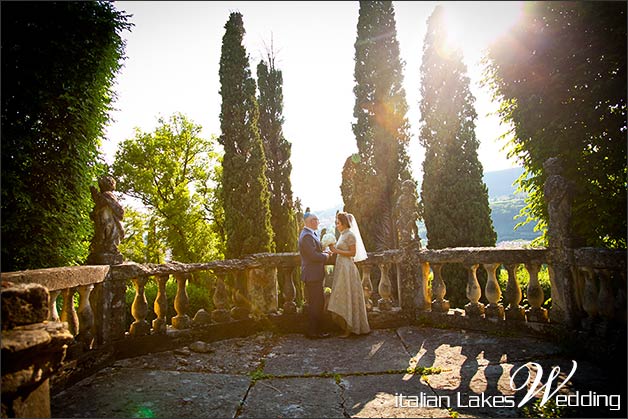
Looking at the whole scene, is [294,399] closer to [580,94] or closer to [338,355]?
[338,355]

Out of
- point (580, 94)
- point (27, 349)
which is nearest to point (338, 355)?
point (27, 349)

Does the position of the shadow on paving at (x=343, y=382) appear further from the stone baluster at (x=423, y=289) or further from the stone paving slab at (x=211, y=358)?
the stone baluster at (x=423, y=289)

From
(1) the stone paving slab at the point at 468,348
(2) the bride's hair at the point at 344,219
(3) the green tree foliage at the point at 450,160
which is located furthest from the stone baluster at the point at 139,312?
(3) the green tree foliage at the point at 450,160

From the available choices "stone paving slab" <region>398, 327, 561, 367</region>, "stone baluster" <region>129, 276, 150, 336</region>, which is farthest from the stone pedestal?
"stone paving slab" <region>398, 327, 561, 367</region>

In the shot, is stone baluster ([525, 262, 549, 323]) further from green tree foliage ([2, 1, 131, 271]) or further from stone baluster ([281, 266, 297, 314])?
green tree foliage ([2, 1, 131, 271])

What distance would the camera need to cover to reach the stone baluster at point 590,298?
4.09 m

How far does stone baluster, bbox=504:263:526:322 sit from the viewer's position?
511 cm

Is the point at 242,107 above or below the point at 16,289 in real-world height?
above

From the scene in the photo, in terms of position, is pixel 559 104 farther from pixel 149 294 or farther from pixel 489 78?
pixel 149 294

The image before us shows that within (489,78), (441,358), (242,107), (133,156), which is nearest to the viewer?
(441,358)

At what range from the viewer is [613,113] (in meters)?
6.04

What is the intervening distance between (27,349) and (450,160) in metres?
15.6

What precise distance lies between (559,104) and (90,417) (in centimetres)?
855

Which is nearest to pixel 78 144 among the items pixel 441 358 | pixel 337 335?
pixel 337 335
